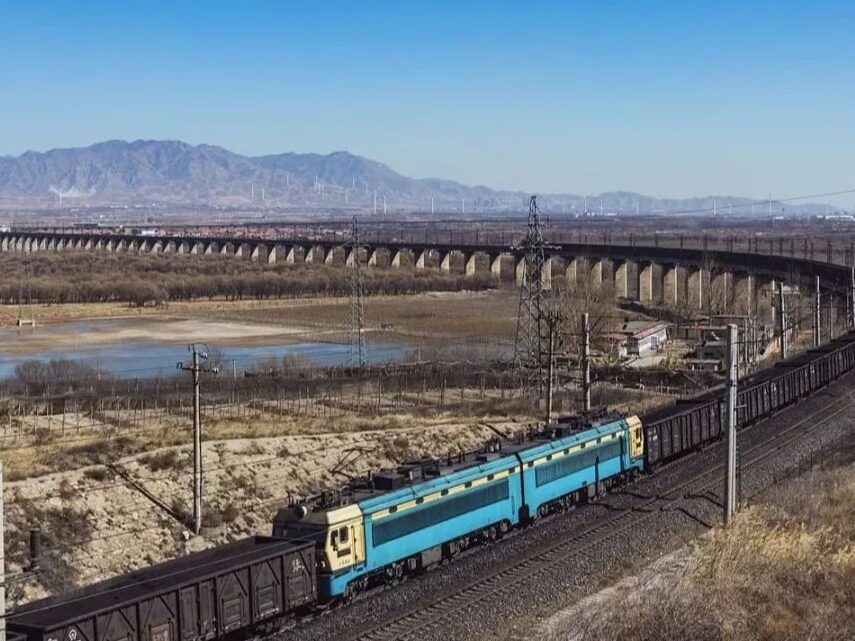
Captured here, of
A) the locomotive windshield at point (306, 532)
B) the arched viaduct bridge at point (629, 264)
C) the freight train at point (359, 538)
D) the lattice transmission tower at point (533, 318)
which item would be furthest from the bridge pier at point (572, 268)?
the locomotive windshield at point (306, 532)

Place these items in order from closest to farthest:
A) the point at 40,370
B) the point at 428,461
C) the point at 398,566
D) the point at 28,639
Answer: the point at 28,639 < the point at 398,566 < the point at 428,461 < the point at 40,370

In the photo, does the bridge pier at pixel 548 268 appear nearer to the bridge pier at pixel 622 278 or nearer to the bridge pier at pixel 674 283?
the bridge pier at pixel 622 278

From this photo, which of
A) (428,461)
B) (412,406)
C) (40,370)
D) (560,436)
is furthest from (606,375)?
(428,461)

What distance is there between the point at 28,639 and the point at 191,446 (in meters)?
20.8

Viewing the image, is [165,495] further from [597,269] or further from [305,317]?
[597,269]

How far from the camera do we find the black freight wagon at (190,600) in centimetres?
1706

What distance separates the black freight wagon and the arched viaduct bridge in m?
44.5

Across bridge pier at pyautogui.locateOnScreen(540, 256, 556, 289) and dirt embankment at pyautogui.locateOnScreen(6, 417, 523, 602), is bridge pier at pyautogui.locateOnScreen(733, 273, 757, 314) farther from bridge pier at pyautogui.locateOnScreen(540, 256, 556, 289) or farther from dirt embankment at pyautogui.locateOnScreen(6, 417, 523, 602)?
dirt embankment at pyautogui.locateOnScreen(6, 417, 523, 602)

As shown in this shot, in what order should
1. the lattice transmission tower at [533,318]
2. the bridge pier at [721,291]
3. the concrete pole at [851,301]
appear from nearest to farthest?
the lattice transmission tower at [533,318] < the concrete pole at [851,301] < the bridge pier at [721,291]

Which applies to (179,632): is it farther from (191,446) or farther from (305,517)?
(191,446)

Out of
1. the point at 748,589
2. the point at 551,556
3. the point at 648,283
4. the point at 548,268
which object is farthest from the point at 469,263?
the point at 748,589

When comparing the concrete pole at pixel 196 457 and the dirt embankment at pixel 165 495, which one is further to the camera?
the concrete pole at pixel 196 457

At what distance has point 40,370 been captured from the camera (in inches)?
2344

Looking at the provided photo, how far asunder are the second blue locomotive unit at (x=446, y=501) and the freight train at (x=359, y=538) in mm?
26
